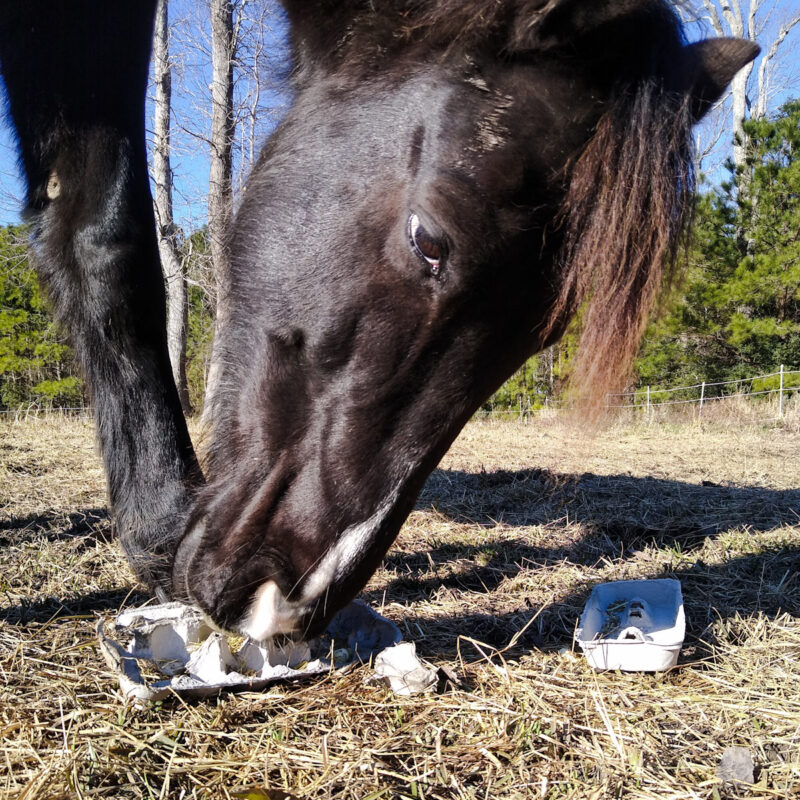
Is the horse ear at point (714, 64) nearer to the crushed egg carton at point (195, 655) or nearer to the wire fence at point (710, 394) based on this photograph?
the crushed egg carton at point (195, 655)

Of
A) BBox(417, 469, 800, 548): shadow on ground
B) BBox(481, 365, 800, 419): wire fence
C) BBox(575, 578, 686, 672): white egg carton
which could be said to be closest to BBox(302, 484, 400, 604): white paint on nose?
BBox(575, 578, 686, 672): white egg carton

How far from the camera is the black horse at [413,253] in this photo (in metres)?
1.36

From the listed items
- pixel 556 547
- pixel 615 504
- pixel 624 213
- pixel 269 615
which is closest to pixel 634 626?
pixel 556 547

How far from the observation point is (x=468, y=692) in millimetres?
1623

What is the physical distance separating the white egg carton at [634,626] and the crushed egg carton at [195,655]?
647mm

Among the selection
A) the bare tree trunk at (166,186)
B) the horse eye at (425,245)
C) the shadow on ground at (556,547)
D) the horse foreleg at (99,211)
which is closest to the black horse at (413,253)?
the horse eye at (425,245)

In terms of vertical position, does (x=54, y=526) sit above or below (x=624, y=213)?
below

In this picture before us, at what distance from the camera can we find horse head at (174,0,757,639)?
136 cm

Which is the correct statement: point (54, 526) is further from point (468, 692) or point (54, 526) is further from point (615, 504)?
point (615, 504)

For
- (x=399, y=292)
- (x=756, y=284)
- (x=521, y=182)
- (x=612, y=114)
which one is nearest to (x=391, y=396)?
(x=399, y=292)

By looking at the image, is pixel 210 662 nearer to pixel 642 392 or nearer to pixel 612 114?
pixel 612 114

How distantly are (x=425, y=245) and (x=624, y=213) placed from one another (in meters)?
0.45

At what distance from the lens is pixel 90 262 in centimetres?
188

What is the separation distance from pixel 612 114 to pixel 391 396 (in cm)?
82
